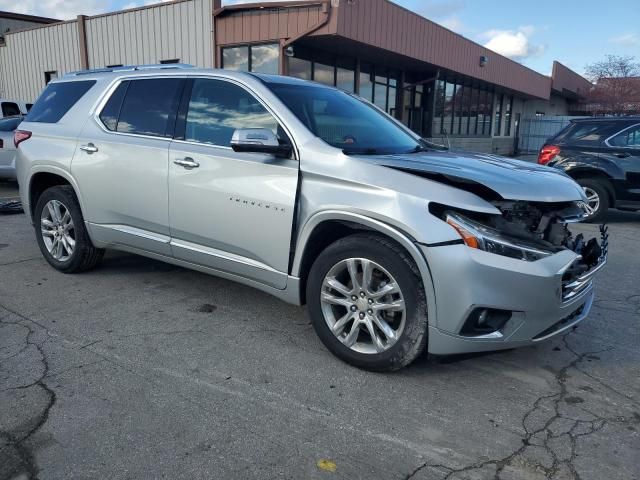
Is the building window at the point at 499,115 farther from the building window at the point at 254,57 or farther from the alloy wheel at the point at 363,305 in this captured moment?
the alloy wheel at the point at 363,305

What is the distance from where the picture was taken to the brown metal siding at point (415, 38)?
522 inches

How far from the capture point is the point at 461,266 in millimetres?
2812

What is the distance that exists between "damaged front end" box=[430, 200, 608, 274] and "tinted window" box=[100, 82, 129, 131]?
120 inches

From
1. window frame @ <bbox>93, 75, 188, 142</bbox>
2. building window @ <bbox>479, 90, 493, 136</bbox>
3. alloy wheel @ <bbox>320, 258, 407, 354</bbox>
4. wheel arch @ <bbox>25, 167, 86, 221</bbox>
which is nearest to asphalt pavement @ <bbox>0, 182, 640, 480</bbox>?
alloy wheel @ <bbox>320, 258, 407, 354</bbox>

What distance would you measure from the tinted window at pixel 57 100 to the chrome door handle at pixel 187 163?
163 centimetres

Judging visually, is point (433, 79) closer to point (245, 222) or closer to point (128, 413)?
point (245, 222)

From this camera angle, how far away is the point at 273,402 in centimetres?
295

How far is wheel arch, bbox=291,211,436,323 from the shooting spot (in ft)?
9.66

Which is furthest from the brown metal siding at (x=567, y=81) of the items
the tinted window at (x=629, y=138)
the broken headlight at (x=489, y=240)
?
the broken headlight at (x=489, y=240)

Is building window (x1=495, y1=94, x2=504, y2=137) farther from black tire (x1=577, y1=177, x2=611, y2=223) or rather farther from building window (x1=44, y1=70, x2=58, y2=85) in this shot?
black tire (x1=577, y1=177, x2=611, y2=223)

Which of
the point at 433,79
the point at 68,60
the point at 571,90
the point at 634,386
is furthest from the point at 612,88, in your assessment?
the point at 634,386

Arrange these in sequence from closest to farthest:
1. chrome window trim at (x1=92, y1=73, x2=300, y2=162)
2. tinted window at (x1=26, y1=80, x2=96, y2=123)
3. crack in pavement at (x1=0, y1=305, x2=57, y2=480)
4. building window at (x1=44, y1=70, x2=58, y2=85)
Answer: crack in pavement at (x1=0, y1=305, x2=57, y2=480) < chrome window trim at (x1=92, y1=73, x2=300, y2=162) < tinted window at (x1=26, y1=80, x2=96, y2=123) < building window at (x1=44, y1=70, x2=58, y2=85)

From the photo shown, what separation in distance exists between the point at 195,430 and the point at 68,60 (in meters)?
20.0

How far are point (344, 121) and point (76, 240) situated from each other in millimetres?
2732
